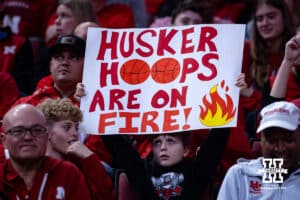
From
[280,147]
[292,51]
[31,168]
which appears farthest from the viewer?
[292,51]

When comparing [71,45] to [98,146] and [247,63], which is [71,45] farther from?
[247,63]

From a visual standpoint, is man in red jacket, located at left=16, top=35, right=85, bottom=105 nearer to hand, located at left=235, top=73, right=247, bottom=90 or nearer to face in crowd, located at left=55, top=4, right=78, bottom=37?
face in crowd, located at left=55, top=4, right=78, bottom=37

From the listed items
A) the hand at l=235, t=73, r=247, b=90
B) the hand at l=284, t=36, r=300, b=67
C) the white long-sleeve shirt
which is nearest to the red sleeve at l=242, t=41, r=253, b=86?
the hand at l=284, t=36, r=300, b=67

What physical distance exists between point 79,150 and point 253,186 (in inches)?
50.5

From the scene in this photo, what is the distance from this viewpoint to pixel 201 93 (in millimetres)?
8305

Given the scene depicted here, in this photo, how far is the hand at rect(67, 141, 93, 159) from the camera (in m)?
8.17

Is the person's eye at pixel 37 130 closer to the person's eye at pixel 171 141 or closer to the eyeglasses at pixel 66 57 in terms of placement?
the person's eye at pixel 171 141

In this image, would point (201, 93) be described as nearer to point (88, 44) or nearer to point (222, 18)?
point (88, 44)

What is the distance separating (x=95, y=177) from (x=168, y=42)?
1.12 m

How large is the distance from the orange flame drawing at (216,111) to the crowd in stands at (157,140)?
92 millimetres

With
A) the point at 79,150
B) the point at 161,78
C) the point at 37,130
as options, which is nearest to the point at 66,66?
the point at 161,78

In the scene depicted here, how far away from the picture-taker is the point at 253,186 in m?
7.60

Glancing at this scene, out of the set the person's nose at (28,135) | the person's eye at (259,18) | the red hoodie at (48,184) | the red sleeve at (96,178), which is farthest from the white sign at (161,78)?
the person's eye at (259,18)

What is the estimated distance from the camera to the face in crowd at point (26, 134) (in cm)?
773
